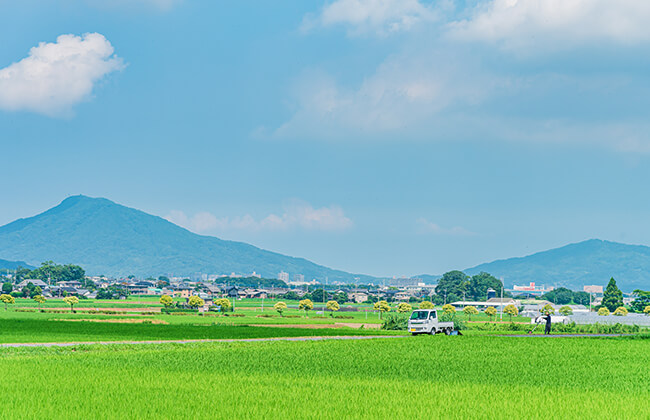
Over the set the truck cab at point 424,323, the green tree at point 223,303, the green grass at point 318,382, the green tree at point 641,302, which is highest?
the green tree at point 641,302

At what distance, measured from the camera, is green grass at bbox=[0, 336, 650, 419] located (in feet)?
70.7

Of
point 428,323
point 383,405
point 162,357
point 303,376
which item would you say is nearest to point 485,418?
point 383,405

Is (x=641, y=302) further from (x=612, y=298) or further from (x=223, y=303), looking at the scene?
(x=223, y=303)

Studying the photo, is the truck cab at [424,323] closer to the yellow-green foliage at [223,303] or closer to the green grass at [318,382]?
the green grass at [318,382]

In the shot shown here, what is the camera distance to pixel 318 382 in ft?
89.8

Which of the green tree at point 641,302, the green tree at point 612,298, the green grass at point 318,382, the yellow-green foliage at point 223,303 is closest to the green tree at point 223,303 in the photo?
the yellow-green foliage at point 223,303

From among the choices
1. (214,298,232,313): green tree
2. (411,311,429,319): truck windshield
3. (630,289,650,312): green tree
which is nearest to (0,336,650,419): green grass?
(411,311,429,319): truck windshield

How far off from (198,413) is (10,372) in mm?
10405

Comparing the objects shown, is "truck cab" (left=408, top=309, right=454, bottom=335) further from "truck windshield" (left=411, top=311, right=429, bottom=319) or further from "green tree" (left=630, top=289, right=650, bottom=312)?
"green tree" (left=630, top=289, right=650, bottom=312)

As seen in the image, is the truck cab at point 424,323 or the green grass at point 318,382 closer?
the green grass at point 318,382

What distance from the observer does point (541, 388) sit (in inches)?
1065

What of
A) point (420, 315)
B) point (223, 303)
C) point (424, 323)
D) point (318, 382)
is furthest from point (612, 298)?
point (318, 382)

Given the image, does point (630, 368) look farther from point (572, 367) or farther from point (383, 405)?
point (383, 405)

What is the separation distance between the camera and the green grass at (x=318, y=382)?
2156cm
